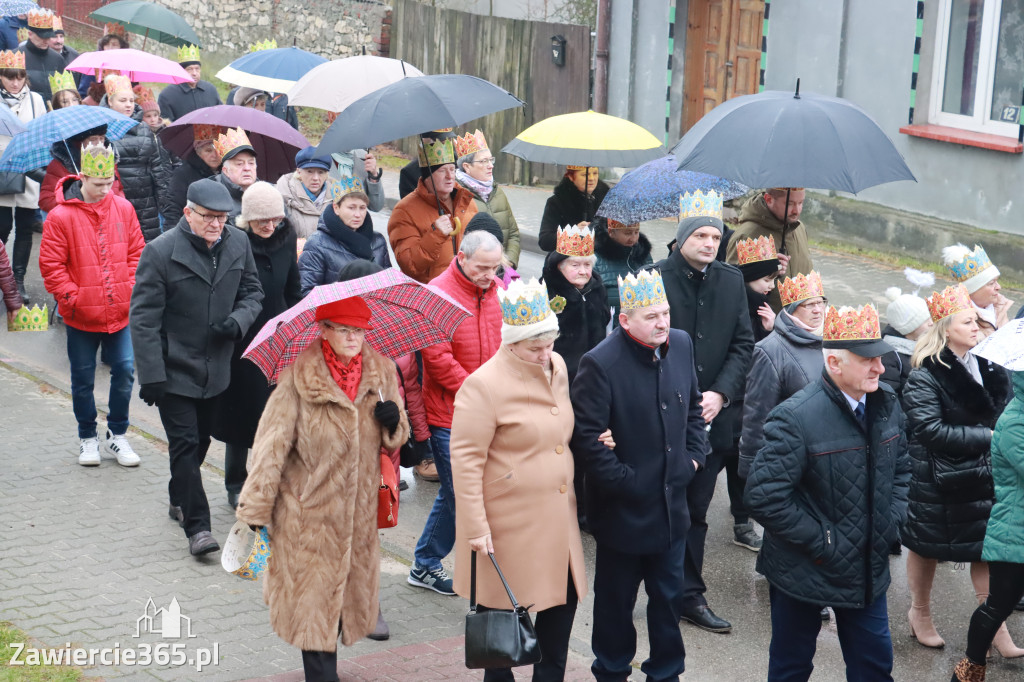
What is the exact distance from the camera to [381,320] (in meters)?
5.78

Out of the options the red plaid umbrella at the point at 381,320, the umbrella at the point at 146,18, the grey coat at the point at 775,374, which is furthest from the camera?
the umbrella at the point at 146,18

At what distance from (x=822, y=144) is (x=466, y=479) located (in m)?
3.02

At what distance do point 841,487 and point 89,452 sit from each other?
523 cm

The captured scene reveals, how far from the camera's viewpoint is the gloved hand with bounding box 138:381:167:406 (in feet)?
22.4

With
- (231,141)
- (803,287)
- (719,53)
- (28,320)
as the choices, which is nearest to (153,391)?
(28,320)

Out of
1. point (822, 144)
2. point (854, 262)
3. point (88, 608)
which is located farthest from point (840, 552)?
point (854, 262)

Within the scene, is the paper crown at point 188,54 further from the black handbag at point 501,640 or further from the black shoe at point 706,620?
the black handbag at point 501,640

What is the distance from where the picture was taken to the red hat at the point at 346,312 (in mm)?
5375

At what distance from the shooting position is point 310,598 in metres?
A: 5.41

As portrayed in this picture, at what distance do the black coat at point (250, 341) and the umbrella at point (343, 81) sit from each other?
103 inches

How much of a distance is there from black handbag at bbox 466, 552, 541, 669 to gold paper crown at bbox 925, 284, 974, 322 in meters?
2.53

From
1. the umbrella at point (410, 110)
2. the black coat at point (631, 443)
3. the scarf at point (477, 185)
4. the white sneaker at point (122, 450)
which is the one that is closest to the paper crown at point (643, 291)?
the black coat at point (631, 443)

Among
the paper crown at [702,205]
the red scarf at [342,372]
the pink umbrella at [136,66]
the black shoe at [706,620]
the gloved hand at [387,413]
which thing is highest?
the pink umbrella at [136,66]

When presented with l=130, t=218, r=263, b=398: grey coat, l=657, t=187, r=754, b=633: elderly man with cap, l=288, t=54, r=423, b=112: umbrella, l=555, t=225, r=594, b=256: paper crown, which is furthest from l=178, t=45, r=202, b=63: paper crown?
l=657, t=187, r=754, b=633: elderly man with cap
